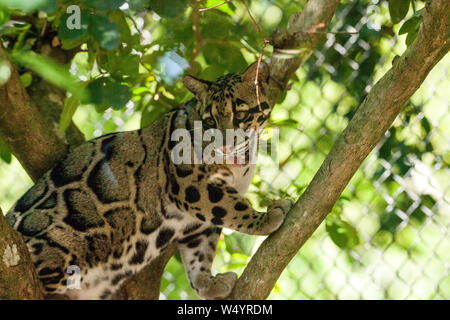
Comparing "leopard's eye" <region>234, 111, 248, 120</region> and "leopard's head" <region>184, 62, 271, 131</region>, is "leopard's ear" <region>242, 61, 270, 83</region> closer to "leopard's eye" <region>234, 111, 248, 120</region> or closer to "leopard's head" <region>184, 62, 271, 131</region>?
"leopard's head" <region>184, 62, 271, 131</region>

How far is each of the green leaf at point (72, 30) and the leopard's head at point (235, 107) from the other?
1.81 feet

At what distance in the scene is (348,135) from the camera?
1.76 metres

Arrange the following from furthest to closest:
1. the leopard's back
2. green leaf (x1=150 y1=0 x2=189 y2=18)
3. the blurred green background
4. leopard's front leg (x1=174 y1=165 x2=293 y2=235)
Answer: the blurred green background < leopard's front leg (x1=174 y1=165 x2=293 y2=235) < the leopard's back < green leaf (x1=150 y1=0 x2=189 y2=18)

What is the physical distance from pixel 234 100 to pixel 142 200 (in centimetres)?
47

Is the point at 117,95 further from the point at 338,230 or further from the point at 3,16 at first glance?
the point at 338,230

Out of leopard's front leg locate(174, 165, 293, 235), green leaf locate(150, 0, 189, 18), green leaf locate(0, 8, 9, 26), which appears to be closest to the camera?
green leaf locate(0, 8, 9, 26)

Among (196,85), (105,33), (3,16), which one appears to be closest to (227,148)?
(196,85)

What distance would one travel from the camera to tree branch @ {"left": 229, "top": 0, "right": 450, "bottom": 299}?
1.63 metres

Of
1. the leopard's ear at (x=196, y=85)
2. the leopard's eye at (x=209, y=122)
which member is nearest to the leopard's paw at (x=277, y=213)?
the leopard's eye at (x=209, y=122)

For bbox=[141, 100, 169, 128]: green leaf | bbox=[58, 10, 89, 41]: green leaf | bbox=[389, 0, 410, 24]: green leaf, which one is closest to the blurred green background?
bbox=[141, 100, 169, 128]: green leaf

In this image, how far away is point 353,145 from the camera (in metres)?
1.75
